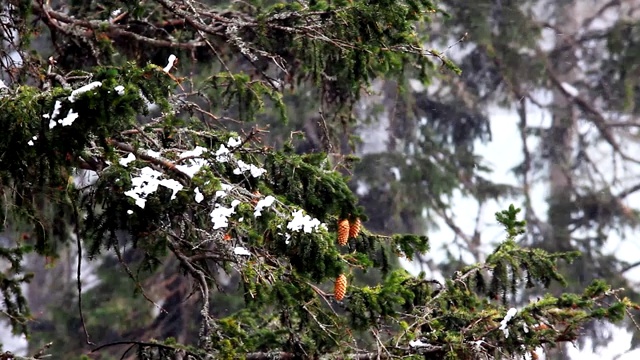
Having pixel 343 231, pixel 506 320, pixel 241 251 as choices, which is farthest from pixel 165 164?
pixel 506 320

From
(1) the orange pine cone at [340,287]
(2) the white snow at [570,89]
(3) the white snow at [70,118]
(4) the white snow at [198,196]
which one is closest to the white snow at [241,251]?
(4) the white snow at [198,196]

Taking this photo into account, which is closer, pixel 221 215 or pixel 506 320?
pixel 221 215

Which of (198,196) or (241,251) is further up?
(198,196)

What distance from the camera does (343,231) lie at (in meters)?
4.40

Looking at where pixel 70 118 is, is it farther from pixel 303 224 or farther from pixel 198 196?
pixel 303 224

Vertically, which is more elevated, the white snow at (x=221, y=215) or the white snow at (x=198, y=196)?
the white snow at (x=198, y=196)

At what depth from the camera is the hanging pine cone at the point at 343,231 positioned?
438 cm

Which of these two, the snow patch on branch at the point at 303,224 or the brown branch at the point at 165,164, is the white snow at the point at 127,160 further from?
the snow patch on branch at the point at 303,224

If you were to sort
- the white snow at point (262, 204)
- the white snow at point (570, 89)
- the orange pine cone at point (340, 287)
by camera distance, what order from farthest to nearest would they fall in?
the white snow at point (570, 89) < the orange pine cone at point (340, 287) < the white snow at point (262, 204)

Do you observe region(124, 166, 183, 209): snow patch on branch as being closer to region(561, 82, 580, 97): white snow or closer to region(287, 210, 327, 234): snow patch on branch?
region(287, 210, 327, 234): snow patch on branch

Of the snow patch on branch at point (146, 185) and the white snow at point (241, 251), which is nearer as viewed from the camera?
the snow patch on branch at point (146, 185)

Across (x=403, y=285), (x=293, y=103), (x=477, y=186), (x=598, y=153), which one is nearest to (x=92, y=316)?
(x=293, y=103)

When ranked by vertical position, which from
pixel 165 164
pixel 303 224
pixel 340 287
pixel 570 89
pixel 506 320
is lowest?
pixel 506 320

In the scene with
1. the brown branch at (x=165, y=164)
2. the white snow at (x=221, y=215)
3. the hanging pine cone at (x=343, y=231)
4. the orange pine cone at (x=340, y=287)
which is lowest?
the orange pine cone at (x=340, y=287)
